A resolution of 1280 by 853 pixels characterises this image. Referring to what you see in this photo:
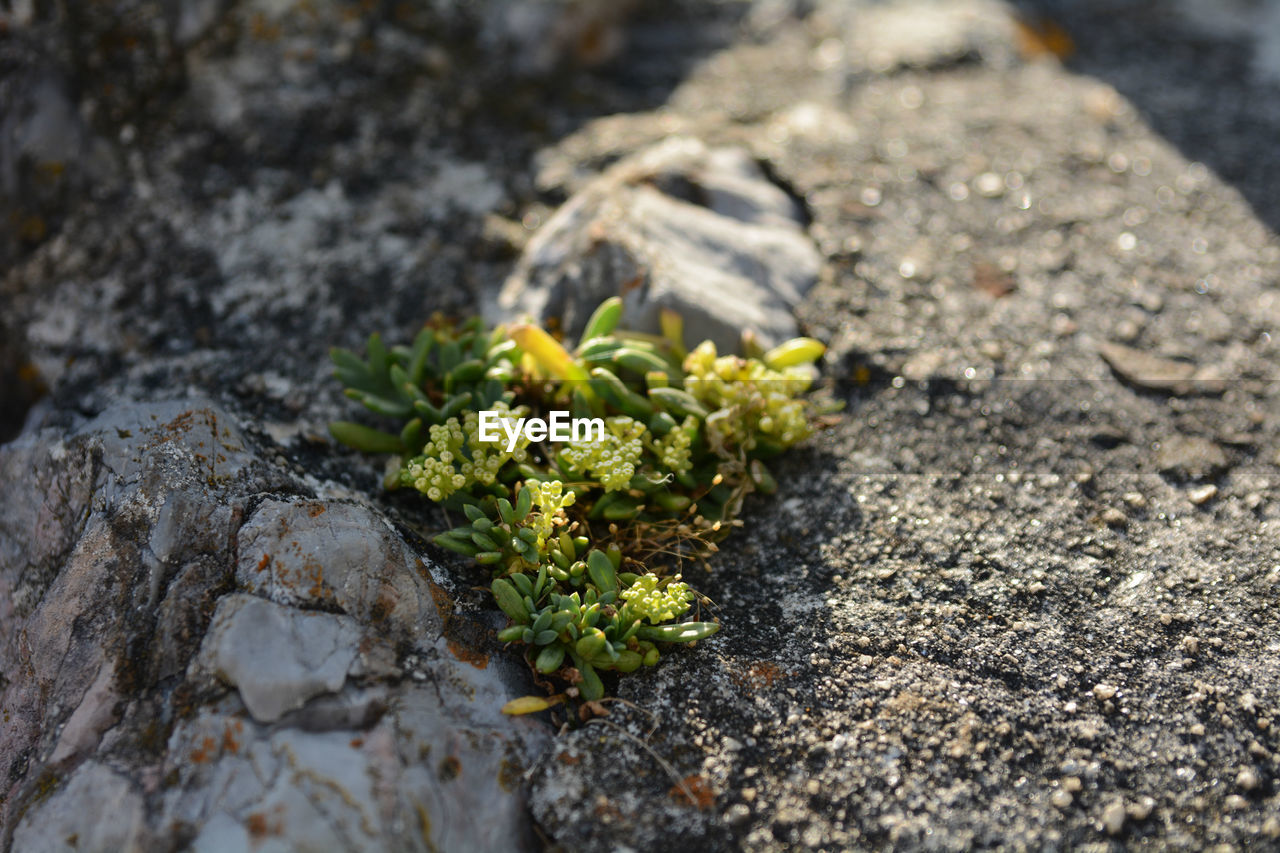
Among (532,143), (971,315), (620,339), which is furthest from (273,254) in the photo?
(971,315)

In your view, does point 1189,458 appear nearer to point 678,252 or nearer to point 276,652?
point 678,252

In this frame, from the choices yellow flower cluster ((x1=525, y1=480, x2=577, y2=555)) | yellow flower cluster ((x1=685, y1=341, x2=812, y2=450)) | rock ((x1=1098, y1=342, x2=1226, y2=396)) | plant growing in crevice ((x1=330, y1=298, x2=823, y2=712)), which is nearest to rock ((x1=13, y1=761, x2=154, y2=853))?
plant growing in crevice ((x1=330, y1=298, x2=823, y2=712))

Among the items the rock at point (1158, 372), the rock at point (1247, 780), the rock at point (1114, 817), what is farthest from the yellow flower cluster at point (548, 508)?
the rock at point (1158, 372)

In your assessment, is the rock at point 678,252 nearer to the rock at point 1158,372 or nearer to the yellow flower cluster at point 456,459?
the yellow flower cluster at point 456,459

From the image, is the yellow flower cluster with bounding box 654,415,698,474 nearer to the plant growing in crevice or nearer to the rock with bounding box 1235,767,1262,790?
the plant growing in crevice

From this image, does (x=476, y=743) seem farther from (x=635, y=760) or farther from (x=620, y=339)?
(x=620, y=339)

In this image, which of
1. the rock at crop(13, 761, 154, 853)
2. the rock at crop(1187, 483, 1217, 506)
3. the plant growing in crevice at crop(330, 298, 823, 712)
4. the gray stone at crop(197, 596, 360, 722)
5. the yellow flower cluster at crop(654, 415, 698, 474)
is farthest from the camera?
the rock at crop(1187, 483, 1217, 506)
